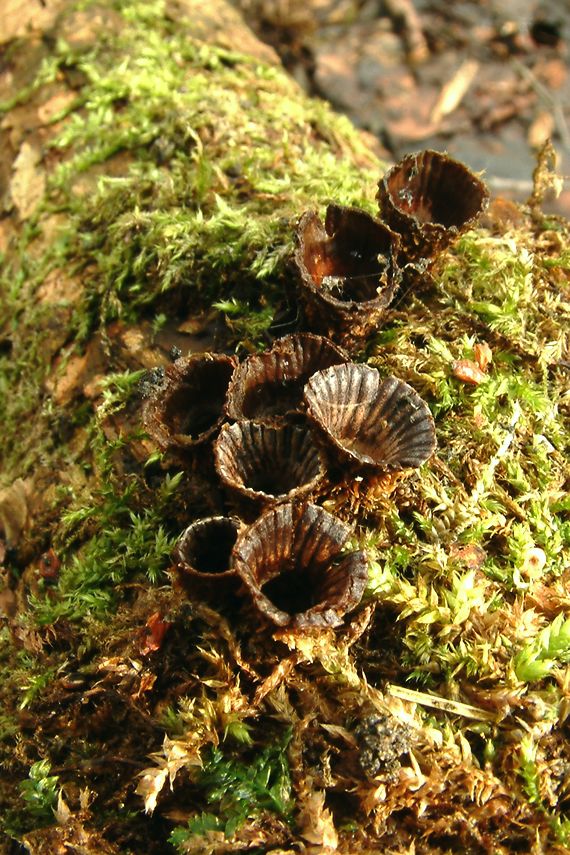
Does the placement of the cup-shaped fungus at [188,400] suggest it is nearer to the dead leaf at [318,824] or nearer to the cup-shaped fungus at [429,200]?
the cup-shaped fungus at [429,200]

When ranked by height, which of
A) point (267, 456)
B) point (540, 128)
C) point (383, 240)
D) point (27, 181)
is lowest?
point (540, 128)

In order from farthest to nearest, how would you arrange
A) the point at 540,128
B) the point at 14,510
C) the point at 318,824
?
the point at 540,128 → the point at 14,510 → the point at 318,824

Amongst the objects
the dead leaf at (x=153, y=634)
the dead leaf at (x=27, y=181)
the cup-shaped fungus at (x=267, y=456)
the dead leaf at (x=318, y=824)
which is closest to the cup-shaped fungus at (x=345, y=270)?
the cup-shaped fungus at (x=267, y=456)

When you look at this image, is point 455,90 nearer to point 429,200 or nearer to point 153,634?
point 429,200

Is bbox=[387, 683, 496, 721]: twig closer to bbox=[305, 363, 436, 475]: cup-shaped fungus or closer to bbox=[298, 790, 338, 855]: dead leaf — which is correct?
bbox=[298, 790, 338, 855]: dead leaf

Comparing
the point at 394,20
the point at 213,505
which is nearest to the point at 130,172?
the point at 213,505

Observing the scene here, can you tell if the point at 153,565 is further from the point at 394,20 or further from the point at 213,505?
the point at 394,20

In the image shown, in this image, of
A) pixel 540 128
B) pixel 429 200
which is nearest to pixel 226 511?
pixel 429 200

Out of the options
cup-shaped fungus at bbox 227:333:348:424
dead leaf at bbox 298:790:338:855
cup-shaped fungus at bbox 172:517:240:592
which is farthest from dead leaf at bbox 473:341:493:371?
dead leaf at bbox 298:790:338:855
